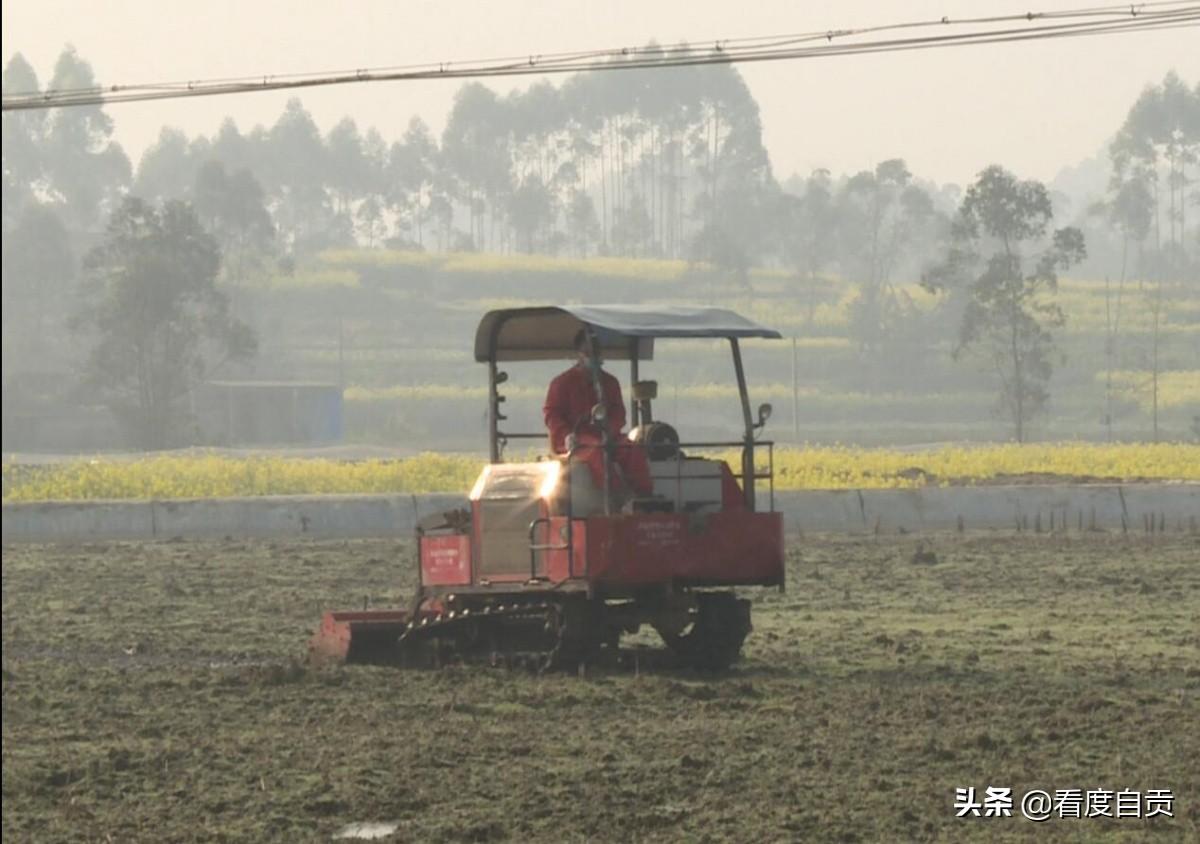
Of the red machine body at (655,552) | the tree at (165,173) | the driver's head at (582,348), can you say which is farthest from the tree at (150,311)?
the tree at (165,173)

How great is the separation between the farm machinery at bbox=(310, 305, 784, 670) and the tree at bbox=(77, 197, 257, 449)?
4759cm

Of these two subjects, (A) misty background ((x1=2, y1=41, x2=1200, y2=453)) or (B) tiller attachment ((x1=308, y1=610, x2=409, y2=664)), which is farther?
(A) misty background ((x1=2, y1=41, x2=1200, y2=453))

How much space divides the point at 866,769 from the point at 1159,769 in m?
1.38

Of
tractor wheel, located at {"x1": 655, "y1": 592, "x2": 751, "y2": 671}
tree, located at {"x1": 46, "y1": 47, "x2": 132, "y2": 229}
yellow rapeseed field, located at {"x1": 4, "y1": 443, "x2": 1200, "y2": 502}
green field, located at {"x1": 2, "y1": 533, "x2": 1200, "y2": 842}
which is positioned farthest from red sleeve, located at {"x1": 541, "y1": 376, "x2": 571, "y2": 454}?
tree, located at {"x1": 46, "y1": 47, "x2": 132, "y2": 229}

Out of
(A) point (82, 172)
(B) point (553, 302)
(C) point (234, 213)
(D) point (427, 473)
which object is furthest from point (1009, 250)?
(A) point (82, 172)

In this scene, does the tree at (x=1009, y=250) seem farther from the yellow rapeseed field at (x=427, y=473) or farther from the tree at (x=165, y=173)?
the tree at (x=165, y=173)

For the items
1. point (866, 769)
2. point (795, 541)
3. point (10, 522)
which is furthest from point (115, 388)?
point (866, 769)

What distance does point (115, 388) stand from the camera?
6881 centimetres

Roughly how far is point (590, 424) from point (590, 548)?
0.93 metres

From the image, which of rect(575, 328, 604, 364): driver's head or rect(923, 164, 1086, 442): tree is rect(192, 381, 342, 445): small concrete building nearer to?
rect(923, 164, 1086, 442): tree

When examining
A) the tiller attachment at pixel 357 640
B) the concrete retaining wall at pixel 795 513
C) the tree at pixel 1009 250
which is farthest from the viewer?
the tree at pixel 1009 250

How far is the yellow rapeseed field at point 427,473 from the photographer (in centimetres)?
4169

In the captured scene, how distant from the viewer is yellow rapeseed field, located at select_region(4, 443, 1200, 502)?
137 feet

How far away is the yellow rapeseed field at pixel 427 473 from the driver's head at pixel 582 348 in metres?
23.8
